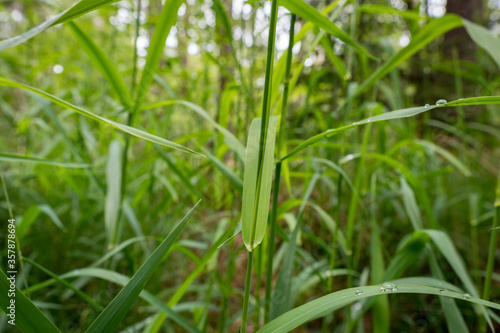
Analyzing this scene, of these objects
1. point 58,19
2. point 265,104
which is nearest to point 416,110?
point 265,104

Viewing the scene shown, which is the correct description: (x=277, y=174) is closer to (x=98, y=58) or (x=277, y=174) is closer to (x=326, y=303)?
(x=326, y=303)

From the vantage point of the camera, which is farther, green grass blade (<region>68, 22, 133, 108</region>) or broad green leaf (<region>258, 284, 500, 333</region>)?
green grass blade (<region>68, 22, 133, 108</region>)

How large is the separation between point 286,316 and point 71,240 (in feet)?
2.75

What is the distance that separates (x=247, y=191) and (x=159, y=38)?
0.87ft

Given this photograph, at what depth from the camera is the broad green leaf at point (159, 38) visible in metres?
0.39

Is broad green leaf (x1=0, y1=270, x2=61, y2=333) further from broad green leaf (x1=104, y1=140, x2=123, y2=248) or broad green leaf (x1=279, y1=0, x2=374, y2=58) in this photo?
broad green leaf (x1=279, y1=0, x2=374, y2=58)

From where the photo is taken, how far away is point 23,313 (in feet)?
0.83

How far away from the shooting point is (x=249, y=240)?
29 centimetres

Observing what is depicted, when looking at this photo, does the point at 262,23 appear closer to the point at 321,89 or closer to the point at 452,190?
the point at 321,89

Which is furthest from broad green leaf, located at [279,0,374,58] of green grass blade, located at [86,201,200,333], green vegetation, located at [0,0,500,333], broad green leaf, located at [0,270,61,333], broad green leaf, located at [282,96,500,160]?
broad green leaf, located at [0,270,61,333]

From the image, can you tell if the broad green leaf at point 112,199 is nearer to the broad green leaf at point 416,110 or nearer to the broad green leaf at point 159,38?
the broad green leaf at point 159,38

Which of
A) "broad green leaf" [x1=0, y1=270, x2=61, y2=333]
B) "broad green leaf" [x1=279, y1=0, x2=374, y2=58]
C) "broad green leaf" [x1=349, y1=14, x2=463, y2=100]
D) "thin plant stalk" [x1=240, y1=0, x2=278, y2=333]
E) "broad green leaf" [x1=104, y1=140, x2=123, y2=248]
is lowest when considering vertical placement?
"broad green leaf" [x1=0, y1=270, x2=61, y2=333]

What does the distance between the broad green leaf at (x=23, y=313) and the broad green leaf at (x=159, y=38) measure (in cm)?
32

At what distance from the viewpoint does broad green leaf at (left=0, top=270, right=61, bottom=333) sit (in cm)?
24
